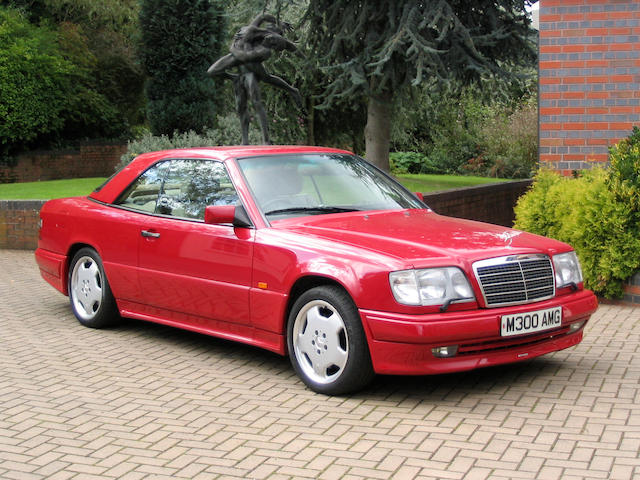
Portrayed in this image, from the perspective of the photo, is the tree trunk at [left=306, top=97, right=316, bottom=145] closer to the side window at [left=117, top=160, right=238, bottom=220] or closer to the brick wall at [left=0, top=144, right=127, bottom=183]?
the brick wall at [left=0, top=144, right=127, bottom=183]

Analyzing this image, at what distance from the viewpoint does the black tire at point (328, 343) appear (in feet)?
19.2

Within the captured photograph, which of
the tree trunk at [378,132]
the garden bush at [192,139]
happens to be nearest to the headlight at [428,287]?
the tree trunk at [378,132]

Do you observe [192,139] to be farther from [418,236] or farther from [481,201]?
[418,236]

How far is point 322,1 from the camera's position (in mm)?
17547

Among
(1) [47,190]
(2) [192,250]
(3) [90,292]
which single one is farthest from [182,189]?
(1) [47,190]

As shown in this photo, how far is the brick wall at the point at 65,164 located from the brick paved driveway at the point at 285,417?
21.0m

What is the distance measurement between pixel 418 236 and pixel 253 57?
356 inches

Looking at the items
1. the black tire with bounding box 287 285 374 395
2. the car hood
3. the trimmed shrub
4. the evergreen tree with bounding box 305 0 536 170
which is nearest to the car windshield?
the car hood

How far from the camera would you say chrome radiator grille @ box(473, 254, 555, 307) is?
5.83 metres

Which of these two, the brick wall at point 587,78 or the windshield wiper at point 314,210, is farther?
the brick wall at point 587,78

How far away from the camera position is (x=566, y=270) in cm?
638

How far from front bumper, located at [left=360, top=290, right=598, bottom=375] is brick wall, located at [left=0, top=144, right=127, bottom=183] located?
2358cm

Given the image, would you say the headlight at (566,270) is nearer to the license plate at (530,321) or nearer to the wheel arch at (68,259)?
the license plate at (530,321)

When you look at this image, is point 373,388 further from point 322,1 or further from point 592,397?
point 322,1
